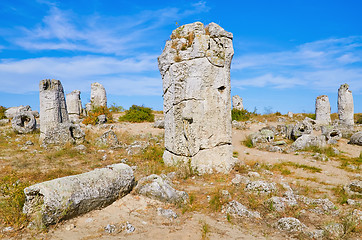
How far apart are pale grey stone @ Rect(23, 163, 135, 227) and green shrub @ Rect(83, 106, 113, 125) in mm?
12455

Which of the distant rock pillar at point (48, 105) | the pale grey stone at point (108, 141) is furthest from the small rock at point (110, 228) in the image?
the distant rock pillar at point (48, 105)

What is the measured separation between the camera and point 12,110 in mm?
20281

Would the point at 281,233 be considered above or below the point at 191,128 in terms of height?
below

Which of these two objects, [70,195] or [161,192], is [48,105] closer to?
[70,195]

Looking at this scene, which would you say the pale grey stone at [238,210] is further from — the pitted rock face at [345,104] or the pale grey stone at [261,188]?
the pitted rock face at [345,104]

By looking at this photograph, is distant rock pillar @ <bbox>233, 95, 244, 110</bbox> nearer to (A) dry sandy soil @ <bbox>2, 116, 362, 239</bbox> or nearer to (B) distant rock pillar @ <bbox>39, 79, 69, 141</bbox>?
(B) distant rock pillar @ <bbox>39, 79, 69, 141</bbox>

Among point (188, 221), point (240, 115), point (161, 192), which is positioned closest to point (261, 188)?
point (188, 221)

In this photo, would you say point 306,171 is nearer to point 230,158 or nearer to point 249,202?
point 230,158

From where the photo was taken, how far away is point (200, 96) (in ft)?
21.4

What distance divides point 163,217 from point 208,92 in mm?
3583

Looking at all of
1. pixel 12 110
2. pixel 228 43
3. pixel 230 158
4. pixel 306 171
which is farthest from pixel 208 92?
pixel 12 110

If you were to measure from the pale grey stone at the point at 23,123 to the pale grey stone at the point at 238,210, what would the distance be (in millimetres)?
12468

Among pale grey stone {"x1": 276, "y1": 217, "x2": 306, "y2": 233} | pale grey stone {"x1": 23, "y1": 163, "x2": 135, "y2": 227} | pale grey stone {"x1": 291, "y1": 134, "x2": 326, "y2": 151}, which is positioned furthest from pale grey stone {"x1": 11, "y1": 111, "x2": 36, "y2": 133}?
pale grey stone {"x1": 276, "y1": 217, "x2": 306, "y2": 233}

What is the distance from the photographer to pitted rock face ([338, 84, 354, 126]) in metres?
18.5
